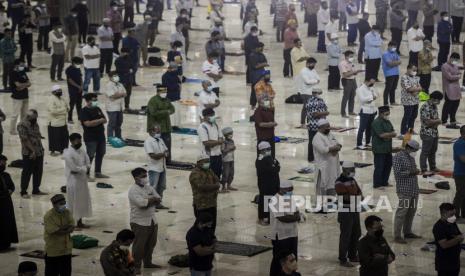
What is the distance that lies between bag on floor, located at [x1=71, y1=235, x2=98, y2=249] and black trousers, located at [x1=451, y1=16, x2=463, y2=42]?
26.0 m

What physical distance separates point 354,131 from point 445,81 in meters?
2.38

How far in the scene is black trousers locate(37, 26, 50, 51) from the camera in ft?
138

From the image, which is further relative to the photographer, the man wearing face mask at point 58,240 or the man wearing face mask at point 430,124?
the man wearing face mask at point 430,124

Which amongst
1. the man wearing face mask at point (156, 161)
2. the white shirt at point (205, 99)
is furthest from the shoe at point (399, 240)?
the white shirt at point (205, 99)

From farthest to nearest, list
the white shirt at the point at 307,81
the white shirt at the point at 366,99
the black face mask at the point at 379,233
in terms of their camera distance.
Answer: the white shirt at the point at 307,81 < the white shirt at the point at 366,99 < the black face mask at the point at 379,233

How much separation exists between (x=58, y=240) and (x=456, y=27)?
94.9ft

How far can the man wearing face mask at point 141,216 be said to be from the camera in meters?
17.7

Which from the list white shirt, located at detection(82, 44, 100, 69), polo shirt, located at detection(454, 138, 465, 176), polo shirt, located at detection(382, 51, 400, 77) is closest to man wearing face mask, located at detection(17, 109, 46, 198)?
polo shirt, located at detection(454, 138, 465, 176)

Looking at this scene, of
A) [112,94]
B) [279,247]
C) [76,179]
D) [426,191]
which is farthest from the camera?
[112,94]

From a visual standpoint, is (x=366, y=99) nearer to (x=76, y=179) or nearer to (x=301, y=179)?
(x=301, y=179)

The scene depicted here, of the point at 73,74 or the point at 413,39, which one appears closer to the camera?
the point at 73,74

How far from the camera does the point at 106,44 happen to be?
3681 centimetres

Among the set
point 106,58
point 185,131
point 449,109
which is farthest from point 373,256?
point 106,58

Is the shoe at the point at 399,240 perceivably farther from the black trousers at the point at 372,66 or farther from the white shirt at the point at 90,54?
the black trousers at the point at 372,66
